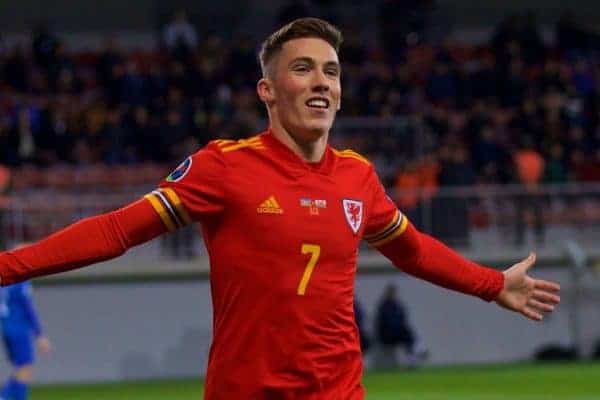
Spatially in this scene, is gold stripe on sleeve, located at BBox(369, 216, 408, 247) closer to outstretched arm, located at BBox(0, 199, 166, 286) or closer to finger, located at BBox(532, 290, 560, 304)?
finger, located at BBox(532, 290, 560, 304)

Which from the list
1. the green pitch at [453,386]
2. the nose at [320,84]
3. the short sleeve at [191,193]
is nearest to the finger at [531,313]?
the nose at [320,84]

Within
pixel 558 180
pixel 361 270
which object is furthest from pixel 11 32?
pixel 558 180

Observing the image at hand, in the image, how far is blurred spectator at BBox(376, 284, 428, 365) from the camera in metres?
22.3

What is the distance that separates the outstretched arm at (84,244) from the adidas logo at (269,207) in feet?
1.11

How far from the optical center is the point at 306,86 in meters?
4.95

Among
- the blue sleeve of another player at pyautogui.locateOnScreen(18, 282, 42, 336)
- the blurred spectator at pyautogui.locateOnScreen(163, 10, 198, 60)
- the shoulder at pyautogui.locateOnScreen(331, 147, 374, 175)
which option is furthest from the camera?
the blurred spectator at pyautogui.locateOnScreen(163, 10, 198, 60)

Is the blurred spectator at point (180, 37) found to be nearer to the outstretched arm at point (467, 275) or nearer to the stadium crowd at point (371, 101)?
the stadium crowd at point (371, 101)

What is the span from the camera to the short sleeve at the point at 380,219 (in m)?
5.29

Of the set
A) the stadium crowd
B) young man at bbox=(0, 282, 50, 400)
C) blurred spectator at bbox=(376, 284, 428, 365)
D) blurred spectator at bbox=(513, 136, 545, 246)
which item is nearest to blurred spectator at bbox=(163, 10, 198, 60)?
the stadium crowd

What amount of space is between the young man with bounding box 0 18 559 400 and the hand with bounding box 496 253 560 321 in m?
0.72

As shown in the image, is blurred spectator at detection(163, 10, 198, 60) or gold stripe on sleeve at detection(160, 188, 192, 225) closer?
gold stripe on sleeve at detection(160, 188, 192, 225)

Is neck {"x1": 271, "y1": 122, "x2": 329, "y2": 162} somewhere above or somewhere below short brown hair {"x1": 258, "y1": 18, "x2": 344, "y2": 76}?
below

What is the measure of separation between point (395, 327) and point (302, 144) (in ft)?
57.8

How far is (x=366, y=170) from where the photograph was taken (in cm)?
530
